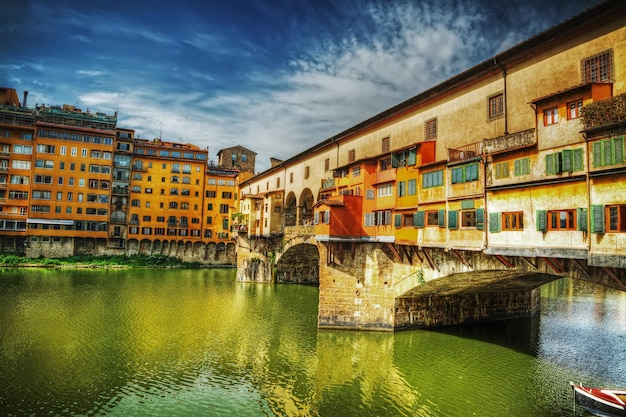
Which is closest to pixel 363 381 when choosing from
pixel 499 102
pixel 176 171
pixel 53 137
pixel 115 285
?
pixel 499 102

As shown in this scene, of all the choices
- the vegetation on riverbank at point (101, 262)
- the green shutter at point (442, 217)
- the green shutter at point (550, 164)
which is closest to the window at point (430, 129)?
the green shutter at point (442, 217)

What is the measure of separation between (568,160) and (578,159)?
344mm

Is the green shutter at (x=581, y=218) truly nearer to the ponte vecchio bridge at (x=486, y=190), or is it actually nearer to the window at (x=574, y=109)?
the ponte vecchio bridge at (x=486, y=190)

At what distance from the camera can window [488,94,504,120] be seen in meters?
21.1

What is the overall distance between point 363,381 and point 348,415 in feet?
13.2

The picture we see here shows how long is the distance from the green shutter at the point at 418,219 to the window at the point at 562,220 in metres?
8.10

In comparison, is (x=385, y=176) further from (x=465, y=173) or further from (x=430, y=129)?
(x=465, y=173)

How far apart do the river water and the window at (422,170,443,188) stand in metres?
10.7

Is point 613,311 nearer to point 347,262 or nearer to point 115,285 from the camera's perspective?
point 347,262

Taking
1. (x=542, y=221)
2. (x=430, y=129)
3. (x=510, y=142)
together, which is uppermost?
(x=430, y=129)

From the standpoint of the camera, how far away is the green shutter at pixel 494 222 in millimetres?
18766

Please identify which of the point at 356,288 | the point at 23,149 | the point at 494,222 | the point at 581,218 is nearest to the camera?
the point at 581,218

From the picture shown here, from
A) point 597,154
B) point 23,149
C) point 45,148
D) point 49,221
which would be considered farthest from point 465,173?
point 23,149

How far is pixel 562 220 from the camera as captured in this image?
15938mm
